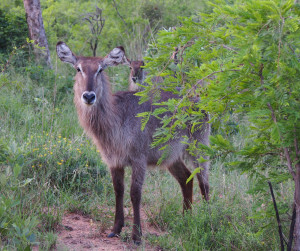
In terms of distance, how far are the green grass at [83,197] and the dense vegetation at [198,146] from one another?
0.02m

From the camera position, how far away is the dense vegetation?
2740 millimetres

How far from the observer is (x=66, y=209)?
5.04m

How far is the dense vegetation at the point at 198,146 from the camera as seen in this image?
2740mm

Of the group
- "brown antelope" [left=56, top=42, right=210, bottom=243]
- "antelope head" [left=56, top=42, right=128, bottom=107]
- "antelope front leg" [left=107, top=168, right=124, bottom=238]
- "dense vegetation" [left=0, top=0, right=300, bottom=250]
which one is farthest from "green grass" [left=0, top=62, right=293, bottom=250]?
"antelope head" [left=56, top=42, right=128, bottom=107]

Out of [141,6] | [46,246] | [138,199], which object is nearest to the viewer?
[46,246]

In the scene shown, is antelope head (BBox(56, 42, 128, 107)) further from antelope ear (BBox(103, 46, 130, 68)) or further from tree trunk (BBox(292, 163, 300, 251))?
tree trunk (BBox(292, 163, 300, 251))

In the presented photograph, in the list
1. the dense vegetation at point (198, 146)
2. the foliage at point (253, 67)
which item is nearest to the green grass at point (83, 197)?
the dense vegetation at point (198, 146)

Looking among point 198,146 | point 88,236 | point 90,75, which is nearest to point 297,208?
point 198,146

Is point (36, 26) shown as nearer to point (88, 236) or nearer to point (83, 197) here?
point (83, 197)

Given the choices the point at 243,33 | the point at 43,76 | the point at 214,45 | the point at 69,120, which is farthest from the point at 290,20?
the point at 43,76

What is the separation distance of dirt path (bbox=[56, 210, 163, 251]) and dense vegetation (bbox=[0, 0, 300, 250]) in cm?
11

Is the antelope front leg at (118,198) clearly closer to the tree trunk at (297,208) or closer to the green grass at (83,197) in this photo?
the green grass at (83,197)

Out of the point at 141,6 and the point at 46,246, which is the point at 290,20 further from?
the point at 141,6

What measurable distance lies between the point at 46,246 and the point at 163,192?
2166 mm
